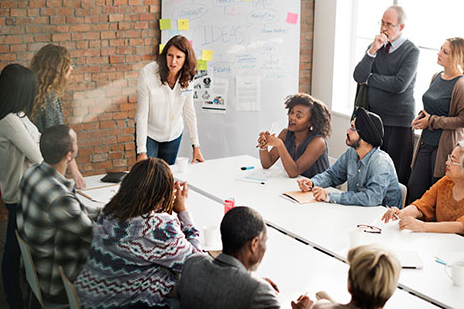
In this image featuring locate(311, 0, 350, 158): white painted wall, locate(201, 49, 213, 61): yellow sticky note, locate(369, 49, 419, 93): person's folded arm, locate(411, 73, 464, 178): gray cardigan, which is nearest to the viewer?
locate(411, 73, 464, 178): gray cardigan

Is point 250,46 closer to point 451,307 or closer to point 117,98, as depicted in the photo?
point 117,98

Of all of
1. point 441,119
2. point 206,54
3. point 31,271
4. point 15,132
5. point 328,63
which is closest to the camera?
point 31,271

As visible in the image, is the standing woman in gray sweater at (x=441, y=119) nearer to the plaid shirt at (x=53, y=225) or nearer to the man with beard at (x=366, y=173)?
the man with beard at (x=366, y=173)

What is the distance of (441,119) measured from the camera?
422 centimetres

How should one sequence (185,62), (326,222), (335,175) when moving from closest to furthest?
(326,222) → (335,175) → (185,62)

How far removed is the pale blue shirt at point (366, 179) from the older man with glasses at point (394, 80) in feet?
3.79

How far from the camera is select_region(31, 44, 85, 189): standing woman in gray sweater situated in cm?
354

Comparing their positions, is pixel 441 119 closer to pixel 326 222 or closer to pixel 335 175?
pixel 335 175

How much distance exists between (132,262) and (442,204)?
186 centimetres

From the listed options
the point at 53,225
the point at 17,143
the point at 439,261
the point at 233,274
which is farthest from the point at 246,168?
the point at 233,274

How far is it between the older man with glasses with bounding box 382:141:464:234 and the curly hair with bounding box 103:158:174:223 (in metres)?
1.34

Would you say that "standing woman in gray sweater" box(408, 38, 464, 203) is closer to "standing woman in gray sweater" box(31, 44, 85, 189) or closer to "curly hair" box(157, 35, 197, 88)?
"curly hair" box(157, 35, 197, 88)

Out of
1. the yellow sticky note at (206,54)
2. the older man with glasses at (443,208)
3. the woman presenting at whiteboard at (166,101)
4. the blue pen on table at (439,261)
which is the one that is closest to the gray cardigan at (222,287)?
the blue pen on table at (439,261)

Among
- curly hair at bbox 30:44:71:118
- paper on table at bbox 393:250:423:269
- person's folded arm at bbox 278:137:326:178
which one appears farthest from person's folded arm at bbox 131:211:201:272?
person's folded arm at bbox 278:137:326:178
